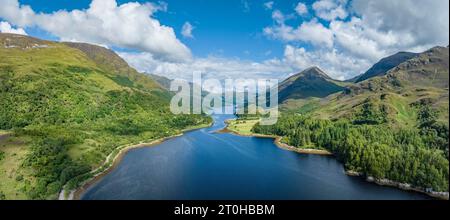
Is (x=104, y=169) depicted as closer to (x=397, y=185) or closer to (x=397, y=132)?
(x=397, y=185)

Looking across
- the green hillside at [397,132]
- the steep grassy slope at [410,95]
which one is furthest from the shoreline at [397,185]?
the steep grassy slope at [410,95]

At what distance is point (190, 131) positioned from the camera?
144 metres

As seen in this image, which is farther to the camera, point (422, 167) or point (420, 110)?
point (420, 110)

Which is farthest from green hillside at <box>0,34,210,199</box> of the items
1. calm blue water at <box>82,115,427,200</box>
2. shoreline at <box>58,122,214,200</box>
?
calm blue water at <box>82,115,427,200</box>

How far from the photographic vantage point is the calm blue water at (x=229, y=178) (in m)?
53.4

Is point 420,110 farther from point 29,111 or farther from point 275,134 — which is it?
point 29,111

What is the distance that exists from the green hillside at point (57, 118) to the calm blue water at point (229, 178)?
875cm

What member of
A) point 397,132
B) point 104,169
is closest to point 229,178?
point 104,169

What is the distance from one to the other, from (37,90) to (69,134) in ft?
177

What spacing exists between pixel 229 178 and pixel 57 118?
254 feet

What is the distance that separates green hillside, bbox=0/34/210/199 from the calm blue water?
8.75m

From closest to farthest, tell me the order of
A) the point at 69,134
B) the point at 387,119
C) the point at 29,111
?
the point at 69,134, the point at 29,111, the point at 387,119

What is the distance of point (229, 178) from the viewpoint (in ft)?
205

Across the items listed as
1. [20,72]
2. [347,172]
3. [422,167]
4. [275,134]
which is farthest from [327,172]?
[20,72]
